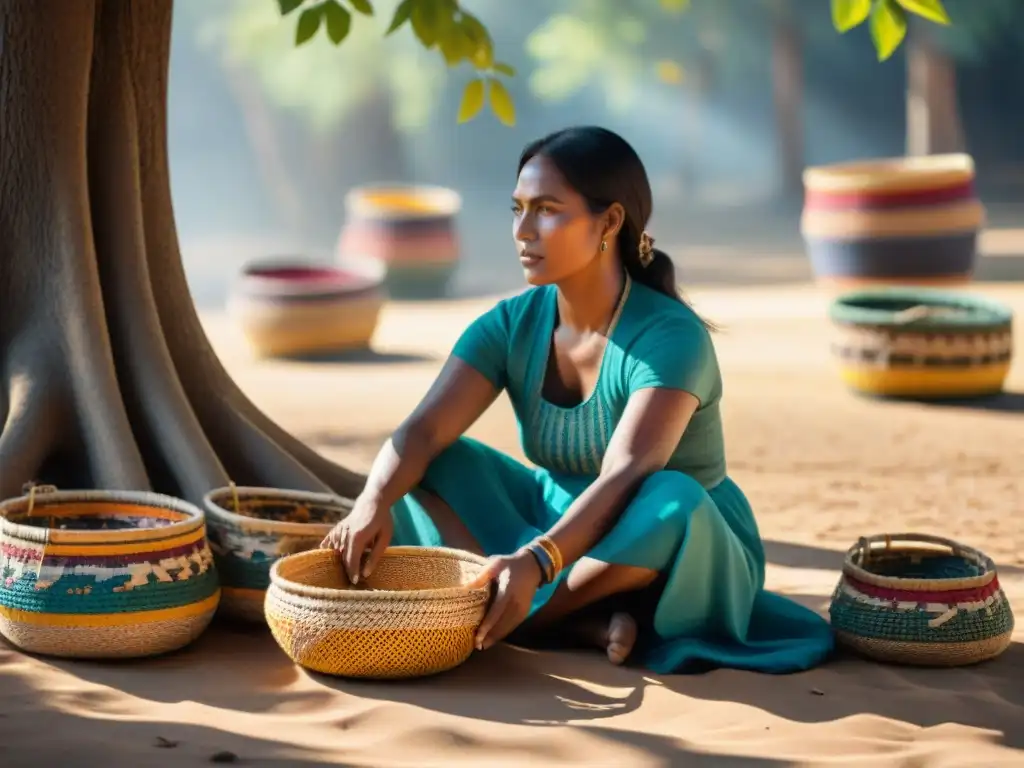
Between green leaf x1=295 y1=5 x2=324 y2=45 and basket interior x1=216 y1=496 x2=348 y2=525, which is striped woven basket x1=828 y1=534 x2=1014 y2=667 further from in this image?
green leaf x1=295 y1=5 x2=324 y2=45

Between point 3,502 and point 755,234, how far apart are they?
65.6 ft

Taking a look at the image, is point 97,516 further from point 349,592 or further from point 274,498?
point 349,592

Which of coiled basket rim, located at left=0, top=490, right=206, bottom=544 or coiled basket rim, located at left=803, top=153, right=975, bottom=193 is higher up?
coiled basket rim, located at left=803, top=153, right=975, bottom=193

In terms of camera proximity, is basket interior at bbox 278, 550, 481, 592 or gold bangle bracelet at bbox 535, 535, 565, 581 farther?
basket interior at bbox 278, 550, 481, 592

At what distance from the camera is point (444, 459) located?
4.08 m

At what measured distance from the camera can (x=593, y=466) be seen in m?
4.00

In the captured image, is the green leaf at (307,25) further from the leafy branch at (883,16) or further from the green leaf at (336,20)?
the leafy branch at (883,16)

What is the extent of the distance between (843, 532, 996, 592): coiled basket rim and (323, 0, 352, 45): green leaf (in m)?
2.09

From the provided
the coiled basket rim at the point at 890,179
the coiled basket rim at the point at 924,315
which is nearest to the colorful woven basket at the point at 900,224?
the coiled basket rim at the point at 890,179

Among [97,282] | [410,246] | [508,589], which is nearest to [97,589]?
[508,589]

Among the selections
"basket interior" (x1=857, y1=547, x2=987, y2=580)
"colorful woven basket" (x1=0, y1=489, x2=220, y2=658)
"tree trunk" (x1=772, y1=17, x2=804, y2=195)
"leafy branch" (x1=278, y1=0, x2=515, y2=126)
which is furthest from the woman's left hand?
"tree trunk" (x1=772, y1=17, x2=804, y2=195)

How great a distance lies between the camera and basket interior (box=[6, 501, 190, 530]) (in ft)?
13.0

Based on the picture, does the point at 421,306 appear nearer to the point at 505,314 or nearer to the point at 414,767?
the point at 505,314

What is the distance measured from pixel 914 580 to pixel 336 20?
90.9 inches
